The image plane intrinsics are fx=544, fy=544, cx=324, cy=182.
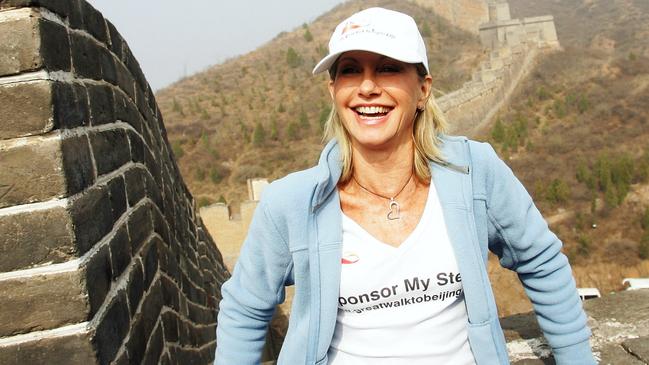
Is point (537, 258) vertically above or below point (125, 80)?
below

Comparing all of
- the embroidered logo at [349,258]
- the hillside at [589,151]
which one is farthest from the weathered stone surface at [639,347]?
the hillside at [589,151]

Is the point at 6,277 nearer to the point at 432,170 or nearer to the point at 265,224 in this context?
the point at 265,224

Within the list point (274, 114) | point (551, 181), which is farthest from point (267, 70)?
point (551, 181)

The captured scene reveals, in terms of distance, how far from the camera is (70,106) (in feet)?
4.58

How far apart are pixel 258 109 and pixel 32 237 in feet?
95.4

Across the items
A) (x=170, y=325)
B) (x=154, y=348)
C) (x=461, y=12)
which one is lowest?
(x=170, y=325)

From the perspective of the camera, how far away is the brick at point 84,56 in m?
1.53

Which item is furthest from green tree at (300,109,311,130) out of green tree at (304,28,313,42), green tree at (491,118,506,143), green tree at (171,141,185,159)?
green tree at (304,28,313,42)

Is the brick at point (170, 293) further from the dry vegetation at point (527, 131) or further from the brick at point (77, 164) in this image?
the dry vegetation at point (527, 131)

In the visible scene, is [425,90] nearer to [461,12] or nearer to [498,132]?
[498,132]

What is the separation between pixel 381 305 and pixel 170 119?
28.4 meters

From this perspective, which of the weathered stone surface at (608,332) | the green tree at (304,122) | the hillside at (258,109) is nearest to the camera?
the weathered stone surface at (608,332)

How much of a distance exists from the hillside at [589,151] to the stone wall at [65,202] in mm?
14935

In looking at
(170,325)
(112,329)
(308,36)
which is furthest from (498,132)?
(112,329)
